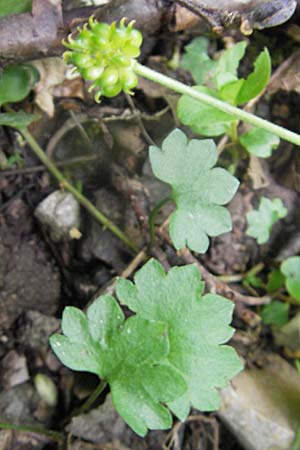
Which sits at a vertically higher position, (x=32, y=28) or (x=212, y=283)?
(x=32, y=28)

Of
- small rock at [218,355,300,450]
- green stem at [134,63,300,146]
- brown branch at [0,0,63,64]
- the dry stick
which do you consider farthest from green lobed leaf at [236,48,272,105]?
small rock at [218,355,300,450]

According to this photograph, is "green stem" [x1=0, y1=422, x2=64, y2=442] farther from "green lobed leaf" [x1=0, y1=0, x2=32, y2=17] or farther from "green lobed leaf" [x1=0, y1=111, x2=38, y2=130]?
"green lobed leaf" [x1=0, y1=0, x2=32, y2=17]

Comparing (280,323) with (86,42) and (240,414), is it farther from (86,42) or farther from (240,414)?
(86,42)

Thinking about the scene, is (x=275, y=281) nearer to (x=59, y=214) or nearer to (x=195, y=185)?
(x=195, y=185)

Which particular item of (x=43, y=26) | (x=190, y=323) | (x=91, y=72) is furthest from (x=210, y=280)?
(x=43, y=26)

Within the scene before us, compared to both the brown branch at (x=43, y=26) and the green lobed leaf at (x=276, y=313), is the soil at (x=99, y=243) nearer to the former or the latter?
the green lobed leaf at (x=276, y=313)

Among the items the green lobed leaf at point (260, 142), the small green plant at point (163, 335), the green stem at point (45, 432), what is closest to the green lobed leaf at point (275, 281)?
the green lobed leaf at point (260, 142)

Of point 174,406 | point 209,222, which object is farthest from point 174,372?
point 209,222
